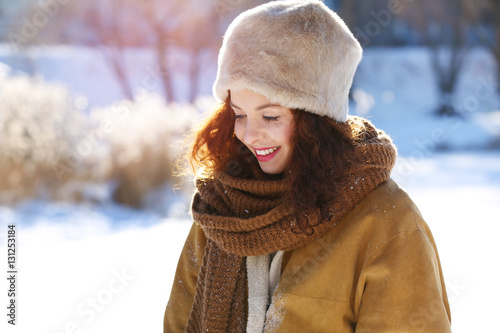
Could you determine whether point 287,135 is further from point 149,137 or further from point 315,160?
point 149,137

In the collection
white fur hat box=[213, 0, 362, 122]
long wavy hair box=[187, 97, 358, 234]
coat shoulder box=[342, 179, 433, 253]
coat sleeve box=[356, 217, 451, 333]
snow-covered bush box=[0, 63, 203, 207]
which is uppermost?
snow-covered bush box=[0, 63, 203, 207]

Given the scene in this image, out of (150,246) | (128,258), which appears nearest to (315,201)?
(128,258)

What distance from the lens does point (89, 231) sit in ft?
16.2

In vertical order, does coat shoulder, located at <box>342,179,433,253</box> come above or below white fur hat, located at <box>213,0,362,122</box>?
below

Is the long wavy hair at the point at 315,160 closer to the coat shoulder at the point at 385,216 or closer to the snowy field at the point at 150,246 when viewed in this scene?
the coat shoulder at the point at 385,216

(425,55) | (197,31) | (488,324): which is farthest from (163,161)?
(425,55)

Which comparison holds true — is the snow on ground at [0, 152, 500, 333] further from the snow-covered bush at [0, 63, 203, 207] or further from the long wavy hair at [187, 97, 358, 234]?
the long wavy hair at [187, 97, 358, 234]

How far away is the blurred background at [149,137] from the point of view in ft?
12.0

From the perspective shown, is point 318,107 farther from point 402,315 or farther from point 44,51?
point 44,51

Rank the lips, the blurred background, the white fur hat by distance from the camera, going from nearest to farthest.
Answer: the white fur hat
the lips
the blurred background

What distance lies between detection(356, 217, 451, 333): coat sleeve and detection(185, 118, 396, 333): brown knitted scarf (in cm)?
18

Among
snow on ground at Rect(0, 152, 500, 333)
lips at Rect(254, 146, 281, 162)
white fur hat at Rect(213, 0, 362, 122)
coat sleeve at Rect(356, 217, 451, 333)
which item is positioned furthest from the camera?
snow on ground at Rect(0, 152, 500, 333)

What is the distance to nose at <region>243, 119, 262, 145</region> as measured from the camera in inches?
59.5

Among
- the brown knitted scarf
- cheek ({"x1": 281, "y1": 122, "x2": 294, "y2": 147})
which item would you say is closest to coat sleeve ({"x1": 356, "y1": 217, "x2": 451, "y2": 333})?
the brown knitted scarf
